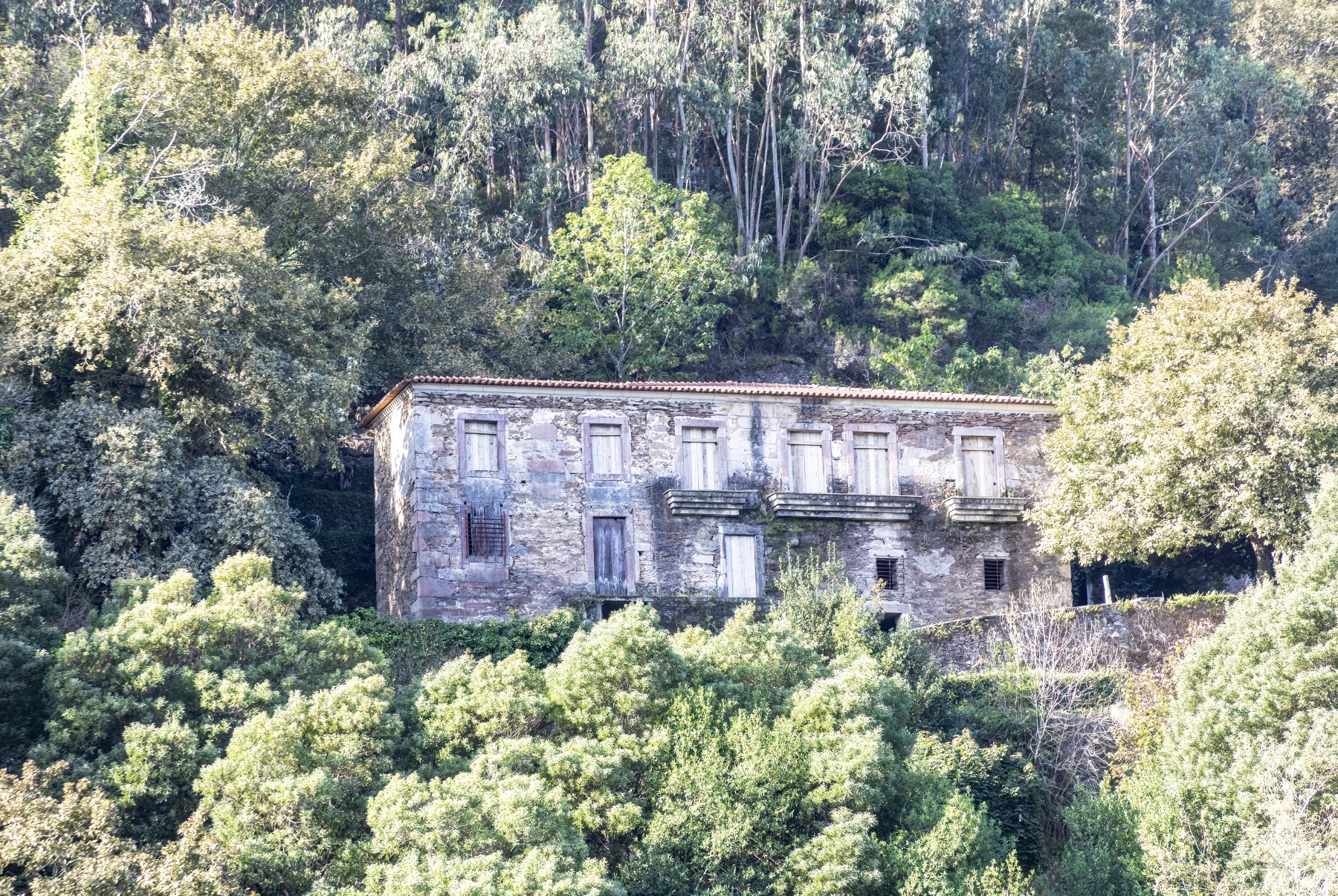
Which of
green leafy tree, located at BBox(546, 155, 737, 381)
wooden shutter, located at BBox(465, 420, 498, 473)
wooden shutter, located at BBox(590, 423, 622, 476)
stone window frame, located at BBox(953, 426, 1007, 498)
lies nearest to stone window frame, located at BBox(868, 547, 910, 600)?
stone window frame, located at BBox(953, 426, 1007, 498)

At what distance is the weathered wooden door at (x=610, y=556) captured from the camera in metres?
35.8

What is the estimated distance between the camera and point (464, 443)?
36000mm

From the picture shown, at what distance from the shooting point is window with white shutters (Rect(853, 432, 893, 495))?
3784cm

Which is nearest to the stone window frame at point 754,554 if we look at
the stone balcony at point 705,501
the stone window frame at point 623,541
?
the stone balcony at point 705,501

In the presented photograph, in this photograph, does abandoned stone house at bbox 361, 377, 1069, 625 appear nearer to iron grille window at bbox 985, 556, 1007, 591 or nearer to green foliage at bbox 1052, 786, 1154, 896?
iron grille window at bbox 985, 556, 1007, 591

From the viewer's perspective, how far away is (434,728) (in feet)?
88.5

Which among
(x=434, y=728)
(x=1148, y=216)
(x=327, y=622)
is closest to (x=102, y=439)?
(x=327, y=622)

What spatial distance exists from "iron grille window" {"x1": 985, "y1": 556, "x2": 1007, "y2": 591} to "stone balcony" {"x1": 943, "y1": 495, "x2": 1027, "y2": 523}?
917mm

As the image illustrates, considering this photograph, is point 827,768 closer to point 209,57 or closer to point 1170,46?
point 209,57

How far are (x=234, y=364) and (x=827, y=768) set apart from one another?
50.2 feet

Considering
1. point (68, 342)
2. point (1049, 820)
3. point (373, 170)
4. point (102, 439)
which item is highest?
point (373, 170)

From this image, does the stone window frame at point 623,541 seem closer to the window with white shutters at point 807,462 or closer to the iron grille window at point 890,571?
the window with white shutters at point 807,462

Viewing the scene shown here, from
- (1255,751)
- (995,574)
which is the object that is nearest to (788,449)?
(995,574)

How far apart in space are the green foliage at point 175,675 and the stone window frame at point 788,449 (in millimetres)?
11970
